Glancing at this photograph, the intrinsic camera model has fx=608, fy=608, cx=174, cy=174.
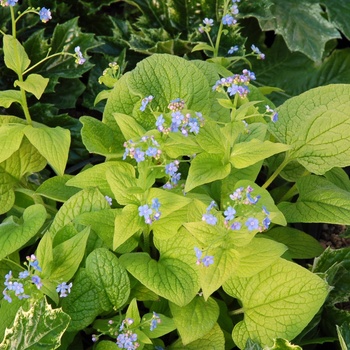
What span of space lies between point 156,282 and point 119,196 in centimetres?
15

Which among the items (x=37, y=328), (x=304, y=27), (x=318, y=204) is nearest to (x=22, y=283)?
(x=37, y=328)

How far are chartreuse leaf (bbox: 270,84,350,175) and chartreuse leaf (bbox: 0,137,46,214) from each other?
47 centimetres

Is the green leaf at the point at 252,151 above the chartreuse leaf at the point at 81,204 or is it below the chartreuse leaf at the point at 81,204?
above

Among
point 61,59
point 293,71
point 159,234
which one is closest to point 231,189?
point 159,234

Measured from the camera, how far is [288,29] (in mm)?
1625

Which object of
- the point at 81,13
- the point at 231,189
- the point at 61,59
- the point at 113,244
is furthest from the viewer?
the point at 81,13

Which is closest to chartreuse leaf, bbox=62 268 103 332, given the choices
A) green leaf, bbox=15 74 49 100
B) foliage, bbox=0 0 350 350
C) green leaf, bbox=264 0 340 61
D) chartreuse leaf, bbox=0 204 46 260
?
foliage, bbox=0 0 350 350

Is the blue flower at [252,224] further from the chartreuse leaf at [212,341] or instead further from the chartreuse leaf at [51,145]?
the chartreuse leaf at [51,145]

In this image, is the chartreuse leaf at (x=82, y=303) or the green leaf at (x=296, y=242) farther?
the green leaf at (x=296, y=242)

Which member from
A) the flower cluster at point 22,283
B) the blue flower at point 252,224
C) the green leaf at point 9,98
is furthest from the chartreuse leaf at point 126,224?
the green leaf at point 9,98

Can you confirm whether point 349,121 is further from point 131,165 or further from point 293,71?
point 293,71

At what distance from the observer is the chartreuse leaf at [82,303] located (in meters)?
0.98

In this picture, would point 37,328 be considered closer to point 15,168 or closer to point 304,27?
point 15,168

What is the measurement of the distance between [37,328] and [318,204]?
A: 1.72ft
